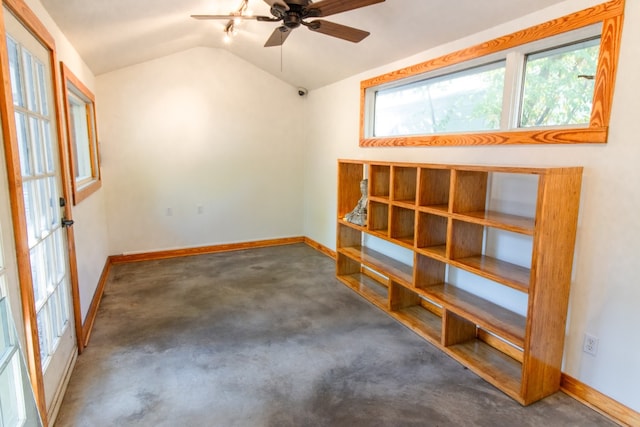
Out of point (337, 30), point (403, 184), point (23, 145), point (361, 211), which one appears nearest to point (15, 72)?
point (23, 145)

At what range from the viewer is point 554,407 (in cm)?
208

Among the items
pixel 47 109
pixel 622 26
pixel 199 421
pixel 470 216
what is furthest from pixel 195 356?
pixel 622 26

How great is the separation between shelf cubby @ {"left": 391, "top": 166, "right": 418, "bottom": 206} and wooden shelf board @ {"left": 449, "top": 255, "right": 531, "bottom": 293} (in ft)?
2.66

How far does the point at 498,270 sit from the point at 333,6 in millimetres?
1944

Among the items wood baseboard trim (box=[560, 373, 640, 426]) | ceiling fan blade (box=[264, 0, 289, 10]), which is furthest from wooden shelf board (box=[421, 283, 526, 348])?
ceiling fan blade (box=[264, 0, 289, 10])

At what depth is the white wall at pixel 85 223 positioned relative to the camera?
2584 millimetres

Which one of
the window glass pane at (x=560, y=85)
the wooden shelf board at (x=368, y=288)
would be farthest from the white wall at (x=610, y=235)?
the wooden shelf board at (x=368, y=288)

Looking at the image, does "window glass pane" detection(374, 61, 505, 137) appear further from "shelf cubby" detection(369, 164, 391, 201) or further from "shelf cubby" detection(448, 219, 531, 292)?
"shelf cubby" detection(448, 219, 531, 292)

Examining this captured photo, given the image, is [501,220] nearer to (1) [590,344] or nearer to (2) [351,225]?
(1) [590,344]

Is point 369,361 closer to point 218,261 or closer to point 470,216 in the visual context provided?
point 470,216

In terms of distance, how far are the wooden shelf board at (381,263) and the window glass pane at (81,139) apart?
2955mm

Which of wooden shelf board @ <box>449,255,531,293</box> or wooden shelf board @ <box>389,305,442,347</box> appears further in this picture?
wooden shelf board @ <box>389,305,442,347</box>

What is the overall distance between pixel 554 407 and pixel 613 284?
0.78m

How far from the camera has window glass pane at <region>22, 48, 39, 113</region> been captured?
195 cm
